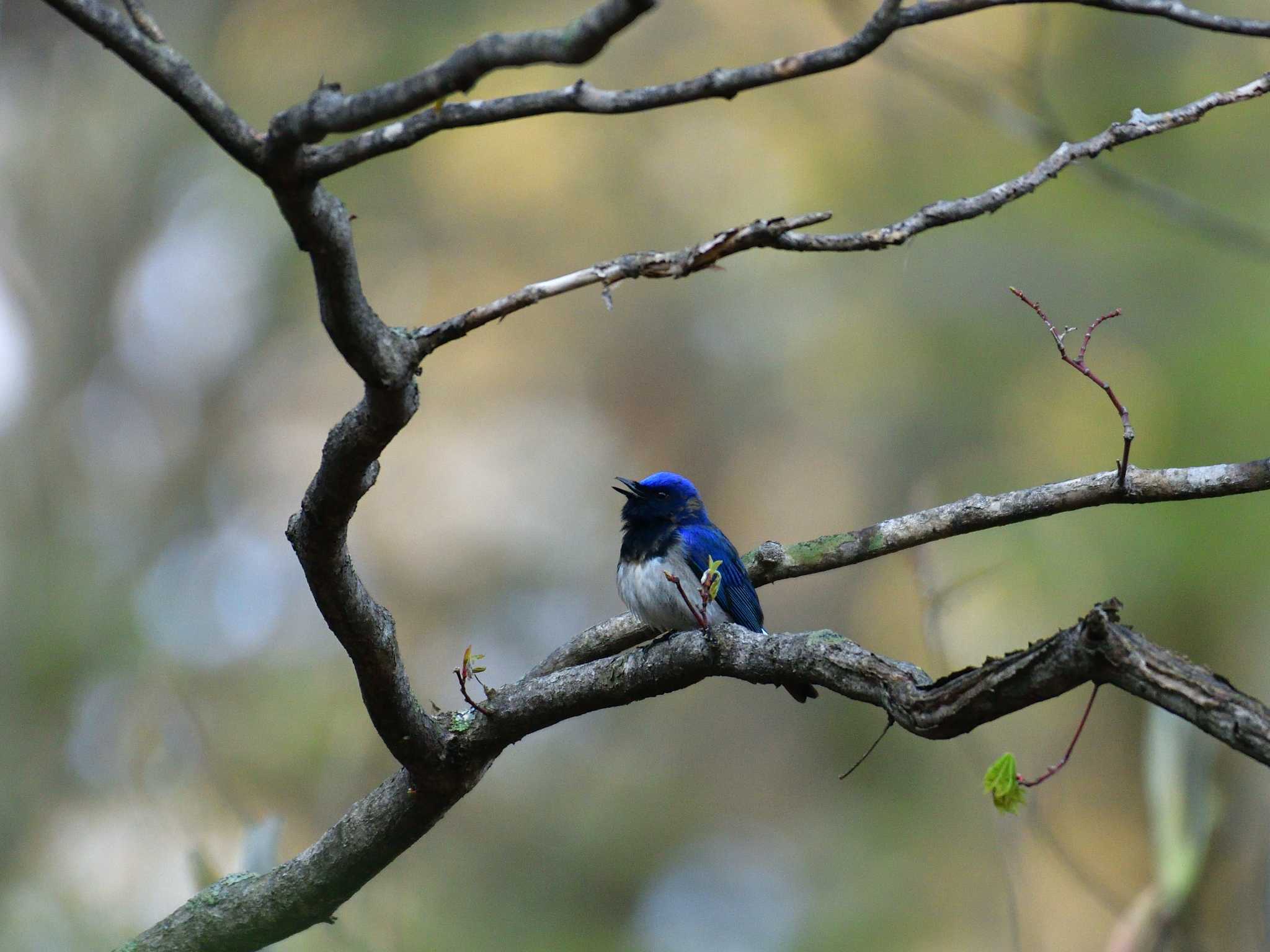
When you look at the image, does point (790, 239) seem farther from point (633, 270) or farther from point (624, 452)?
point (624, 452)

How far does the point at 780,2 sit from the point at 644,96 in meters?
11.5

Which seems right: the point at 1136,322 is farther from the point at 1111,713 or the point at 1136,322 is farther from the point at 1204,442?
the point at 1111,713

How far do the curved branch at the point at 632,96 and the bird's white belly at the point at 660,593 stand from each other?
2555 millimetres

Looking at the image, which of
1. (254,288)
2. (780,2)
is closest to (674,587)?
(780,2)

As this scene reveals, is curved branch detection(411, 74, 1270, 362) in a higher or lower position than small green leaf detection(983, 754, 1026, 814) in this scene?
higher

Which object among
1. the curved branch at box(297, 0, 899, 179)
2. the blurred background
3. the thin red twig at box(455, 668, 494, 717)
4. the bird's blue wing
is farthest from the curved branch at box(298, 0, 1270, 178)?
the blurred background

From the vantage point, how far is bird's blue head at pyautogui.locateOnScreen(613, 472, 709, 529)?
19.4 feet

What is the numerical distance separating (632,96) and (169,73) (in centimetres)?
87

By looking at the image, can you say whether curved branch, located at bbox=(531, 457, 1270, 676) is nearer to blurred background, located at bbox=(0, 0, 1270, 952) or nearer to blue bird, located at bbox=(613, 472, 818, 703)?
blue bird, located at bbox=(613, 472, 818, 703)

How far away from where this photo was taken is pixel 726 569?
5.44 meters

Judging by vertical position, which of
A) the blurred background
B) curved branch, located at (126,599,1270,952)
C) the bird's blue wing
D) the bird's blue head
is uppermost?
the blurred background

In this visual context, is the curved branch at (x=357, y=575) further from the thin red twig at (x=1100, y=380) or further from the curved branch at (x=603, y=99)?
the thin red twig at (x=1100, y=380)

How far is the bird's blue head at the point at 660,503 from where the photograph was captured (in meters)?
5.90

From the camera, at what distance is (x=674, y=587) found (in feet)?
16.4
